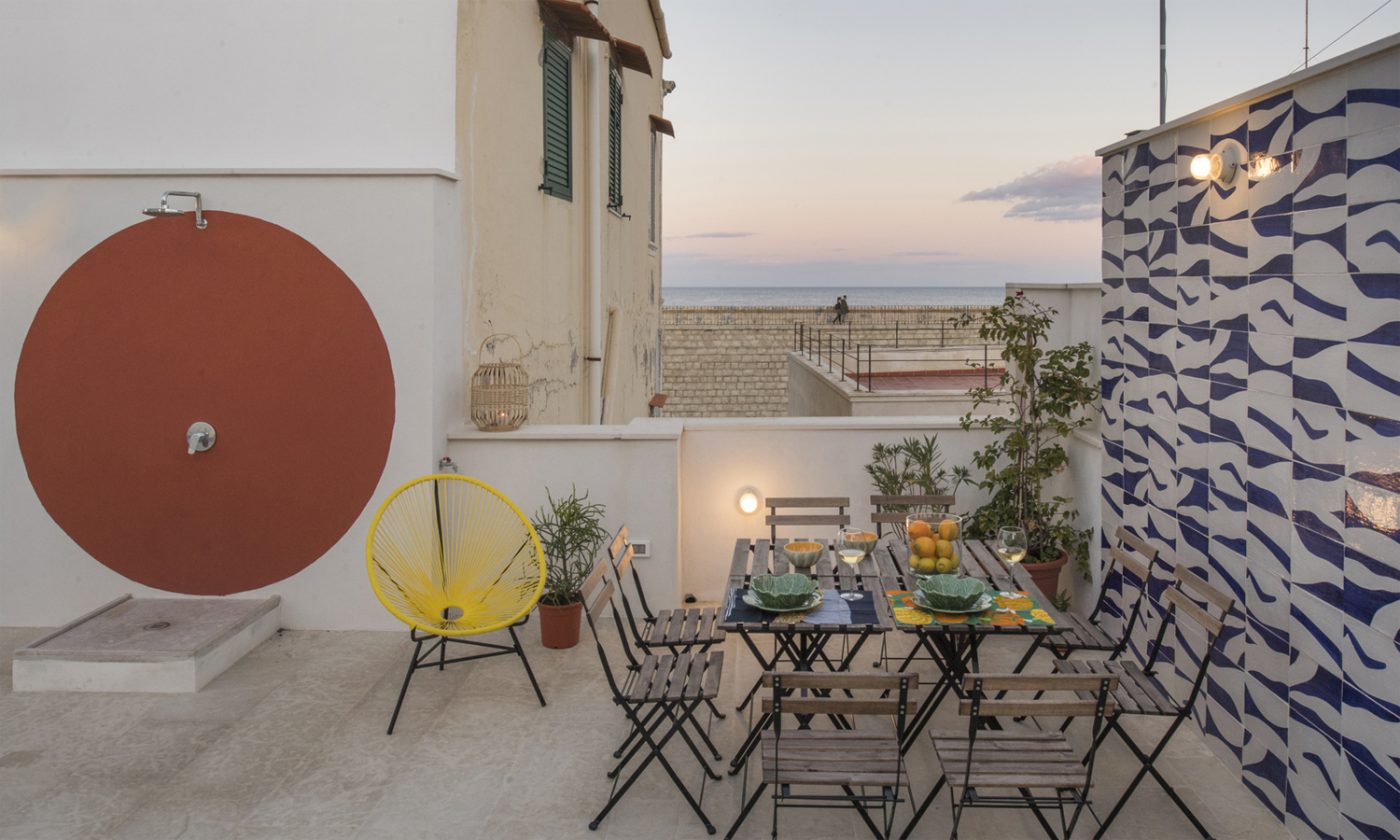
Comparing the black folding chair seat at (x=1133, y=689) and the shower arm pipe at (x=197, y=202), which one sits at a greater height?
the shower arm pipe at (x=197, y=202)

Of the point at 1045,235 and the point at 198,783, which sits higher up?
the point at 1045,235

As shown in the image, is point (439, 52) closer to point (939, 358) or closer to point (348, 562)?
point (348, 562)

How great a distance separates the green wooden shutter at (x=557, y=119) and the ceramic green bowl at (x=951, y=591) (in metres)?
4.64

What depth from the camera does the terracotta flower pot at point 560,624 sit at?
17.8 ft

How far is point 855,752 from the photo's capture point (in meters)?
3.21

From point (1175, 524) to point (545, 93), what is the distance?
5.24 meters

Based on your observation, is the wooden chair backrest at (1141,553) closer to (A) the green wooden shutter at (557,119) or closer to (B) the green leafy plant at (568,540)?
(B) the green leafy plant at (568,540)

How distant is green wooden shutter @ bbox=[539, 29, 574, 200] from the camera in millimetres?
7273

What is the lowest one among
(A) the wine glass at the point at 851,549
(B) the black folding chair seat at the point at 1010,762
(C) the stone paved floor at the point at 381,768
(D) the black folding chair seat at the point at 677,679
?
(C) the stone paved floor at the point at 381,768

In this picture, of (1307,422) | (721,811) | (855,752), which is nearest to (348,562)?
(721,811)

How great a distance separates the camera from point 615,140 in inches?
392

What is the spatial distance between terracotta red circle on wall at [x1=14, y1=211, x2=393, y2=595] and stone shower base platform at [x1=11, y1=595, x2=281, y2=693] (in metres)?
0.43

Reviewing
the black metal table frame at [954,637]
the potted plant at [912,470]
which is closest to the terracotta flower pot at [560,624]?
→ the black metal table frame at [954,637]

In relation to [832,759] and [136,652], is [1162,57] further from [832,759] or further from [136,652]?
[136,652]
